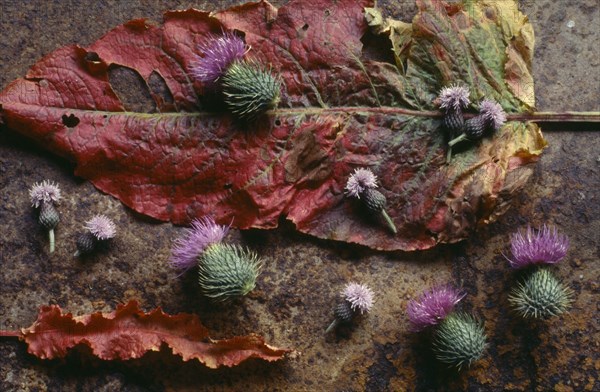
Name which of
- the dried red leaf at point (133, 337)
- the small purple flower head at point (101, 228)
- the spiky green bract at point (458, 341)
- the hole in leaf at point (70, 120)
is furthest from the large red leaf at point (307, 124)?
the dried red leaf at point (133, 337)

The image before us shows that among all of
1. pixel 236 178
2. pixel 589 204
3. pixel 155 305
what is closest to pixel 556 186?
pixel 589 204

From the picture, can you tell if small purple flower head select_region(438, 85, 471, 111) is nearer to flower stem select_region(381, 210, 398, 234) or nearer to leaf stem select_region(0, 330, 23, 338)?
flower stem select_region(381, 210, 398, 234)

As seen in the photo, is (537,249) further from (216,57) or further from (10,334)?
(10,334)

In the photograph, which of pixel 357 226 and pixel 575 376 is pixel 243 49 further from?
pixel 575 376

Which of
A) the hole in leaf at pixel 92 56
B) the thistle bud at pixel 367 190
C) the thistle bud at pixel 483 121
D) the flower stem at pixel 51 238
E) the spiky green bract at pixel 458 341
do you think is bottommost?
the spiky green bract at pixel 458 341

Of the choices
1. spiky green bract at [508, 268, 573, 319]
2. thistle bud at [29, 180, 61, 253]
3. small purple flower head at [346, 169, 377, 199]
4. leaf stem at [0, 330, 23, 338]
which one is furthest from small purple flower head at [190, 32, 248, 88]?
spiky green bract at [508, 268, 573, 319]

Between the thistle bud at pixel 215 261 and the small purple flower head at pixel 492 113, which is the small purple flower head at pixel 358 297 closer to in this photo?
the thistle bud at pixel 215 261
